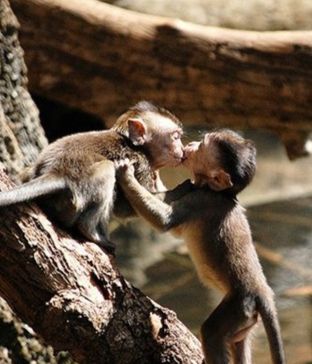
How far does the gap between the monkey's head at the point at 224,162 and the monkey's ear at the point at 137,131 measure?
0.27 metres

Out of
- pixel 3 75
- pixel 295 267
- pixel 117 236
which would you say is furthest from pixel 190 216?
pixel 117 236

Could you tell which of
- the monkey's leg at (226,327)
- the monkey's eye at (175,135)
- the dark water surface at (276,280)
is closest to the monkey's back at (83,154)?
the monkey's eye at (175,135)

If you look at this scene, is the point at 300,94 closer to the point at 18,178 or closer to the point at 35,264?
the point at 18,178

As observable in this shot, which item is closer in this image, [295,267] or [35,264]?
[35,264]

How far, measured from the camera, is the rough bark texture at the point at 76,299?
313 cm

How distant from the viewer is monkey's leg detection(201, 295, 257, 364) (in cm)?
357

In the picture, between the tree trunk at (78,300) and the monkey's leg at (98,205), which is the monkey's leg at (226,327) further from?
the monkey's leg at (98,205)

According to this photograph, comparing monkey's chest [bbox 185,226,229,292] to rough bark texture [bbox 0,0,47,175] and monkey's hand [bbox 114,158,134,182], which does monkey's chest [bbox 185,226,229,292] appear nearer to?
monkey's hand [bbox 114,158,134,182]

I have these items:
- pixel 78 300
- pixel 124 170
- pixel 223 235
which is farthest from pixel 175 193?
pixel 78 300

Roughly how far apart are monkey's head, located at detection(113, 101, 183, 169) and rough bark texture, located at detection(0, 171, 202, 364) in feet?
1.86

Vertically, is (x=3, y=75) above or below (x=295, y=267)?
above

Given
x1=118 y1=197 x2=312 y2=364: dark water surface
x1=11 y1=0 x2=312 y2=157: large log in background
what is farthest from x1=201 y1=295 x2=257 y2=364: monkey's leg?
x1=118 y1=197 x2=312 y2=364: dark water surface

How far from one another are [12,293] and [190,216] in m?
0.84

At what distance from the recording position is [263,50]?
568 cm
